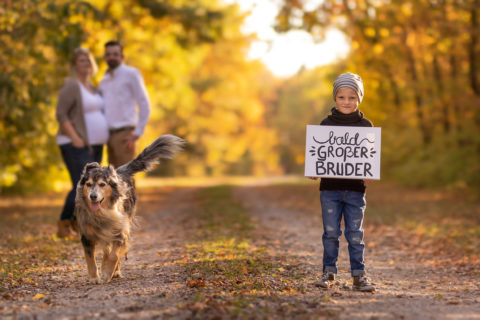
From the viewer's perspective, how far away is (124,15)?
18406 mm

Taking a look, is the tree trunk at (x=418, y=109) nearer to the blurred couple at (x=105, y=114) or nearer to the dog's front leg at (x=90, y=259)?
the blurred couple at (x=105, y=114)

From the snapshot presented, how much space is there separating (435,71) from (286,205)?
9.67 metres

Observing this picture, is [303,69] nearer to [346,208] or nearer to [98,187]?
[346,208]

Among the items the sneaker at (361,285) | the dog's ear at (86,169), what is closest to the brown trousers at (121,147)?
the dog's ear at (86,169)

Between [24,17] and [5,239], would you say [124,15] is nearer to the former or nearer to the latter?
[24,17]

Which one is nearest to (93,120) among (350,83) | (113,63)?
(113,63)

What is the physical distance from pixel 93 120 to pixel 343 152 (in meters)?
4.08

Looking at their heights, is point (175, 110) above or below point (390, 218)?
above

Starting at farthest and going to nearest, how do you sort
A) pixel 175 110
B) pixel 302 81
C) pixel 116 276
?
pixel 302 81 → pixel 175 110 → pixel 116 276

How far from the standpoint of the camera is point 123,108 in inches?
313

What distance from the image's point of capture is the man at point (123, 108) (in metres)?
7.90

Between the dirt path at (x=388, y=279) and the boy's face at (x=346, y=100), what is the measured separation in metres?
1.82

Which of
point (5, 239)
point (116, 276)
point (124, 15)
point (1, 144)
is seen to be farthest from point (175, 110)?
point (116, 276)

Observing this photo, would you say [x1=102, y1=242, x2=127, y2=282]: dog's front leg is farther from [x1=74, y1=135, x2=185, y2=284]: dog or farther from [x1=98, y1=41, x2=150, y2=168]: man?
[x1=98, y1=41, x2=150, y2=168]: man
